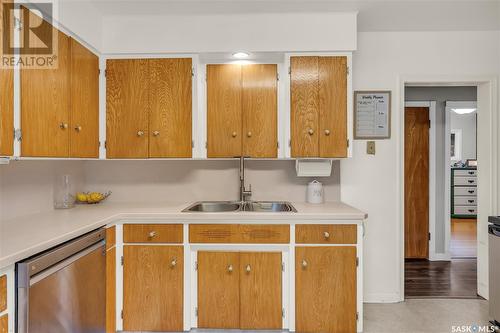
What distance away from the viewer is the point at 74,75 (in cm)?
220

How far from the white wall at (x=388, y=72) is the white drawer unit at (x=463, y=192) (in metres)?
5.59

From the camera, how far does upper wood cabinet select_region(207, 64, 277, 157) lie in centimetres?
259

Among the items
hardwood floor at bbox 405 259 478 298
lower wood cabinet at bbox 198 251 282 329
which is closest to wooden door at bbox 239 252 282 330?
lower wood cabinet at bbox 198 251 282 329

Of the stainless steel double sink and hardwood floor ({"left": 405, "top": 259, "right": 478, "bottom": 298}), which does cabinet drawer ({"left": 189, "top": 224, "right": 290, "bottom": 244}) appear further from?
hardwood floor ({"left": 405, "top": 259, "right": 478, "bottom": 298})

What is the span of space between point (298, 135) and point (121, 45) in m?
1.59

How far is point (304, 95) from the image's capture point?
2504 millimetres

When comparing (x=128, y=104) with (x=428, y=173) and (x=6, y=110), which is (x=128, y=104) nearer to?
(x=6, y=110)

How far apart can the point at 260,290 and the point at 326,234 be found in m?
0.61

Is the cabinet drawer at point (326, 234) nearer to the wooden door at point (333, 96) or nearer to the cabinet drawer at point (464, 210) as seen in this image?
the wooden door at point (333, 96)

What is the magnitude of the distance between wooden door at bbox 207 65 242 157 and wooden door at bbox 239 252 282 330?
34.1 inches

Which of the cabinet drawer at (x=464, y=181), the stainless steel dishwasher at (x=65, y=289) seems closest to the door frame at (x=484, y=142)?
the stainless steel dishwasher at (x=65, y=289)

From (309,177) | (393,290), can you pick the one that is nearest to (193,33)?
(309,177)

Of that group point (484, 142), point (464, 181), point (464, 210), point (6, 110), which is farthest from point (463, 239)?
point (6, 110)

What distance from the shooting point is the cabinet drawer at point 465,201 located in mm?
7496
